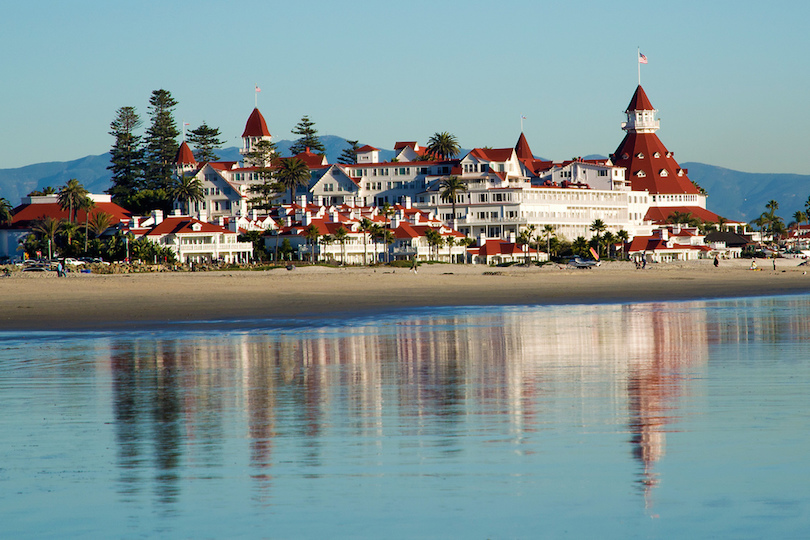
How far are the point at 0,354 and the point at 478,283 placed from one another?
127ft

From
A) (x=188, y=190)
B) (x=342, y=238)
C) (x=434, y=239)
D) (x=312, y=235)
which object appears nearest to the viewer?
(x=312, y=235)

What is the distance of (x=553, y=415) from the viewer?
12.6 metres

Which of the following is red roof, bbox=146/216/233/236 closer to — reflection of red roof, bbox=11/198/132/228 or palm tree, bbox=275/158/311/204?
reflection of red roof, bbox=11/198/132/228

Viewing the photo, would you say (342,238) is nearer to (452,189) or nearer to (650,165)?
(452,189)

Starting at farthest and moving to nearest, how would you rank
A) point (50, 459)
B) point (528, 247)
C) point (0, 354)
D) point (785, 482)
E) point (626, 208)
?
point (626, 208)
point (528, 247)
point (0, 354)
point (50, 459)
point (785, 482)

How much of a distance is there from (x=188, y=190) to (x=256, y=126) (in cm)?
2864

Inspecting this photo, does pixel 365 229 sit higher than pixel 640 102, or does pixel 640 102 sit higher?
pixel 640 102

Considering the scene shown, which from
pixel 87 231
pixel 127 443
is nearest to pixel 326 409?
pixel 127 443

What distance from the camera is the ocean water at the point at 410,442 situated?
8.23 metres

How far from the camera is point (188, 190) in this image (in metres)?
108

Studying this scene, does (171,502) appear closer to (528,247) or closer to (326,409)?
(326,409)

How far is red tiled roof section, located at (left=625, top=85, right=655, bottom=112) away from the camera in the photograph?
5507 inches

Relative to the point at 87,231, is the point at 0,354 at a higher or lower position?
lower

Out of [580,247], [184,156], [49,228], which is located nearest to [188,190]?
[184,156]
